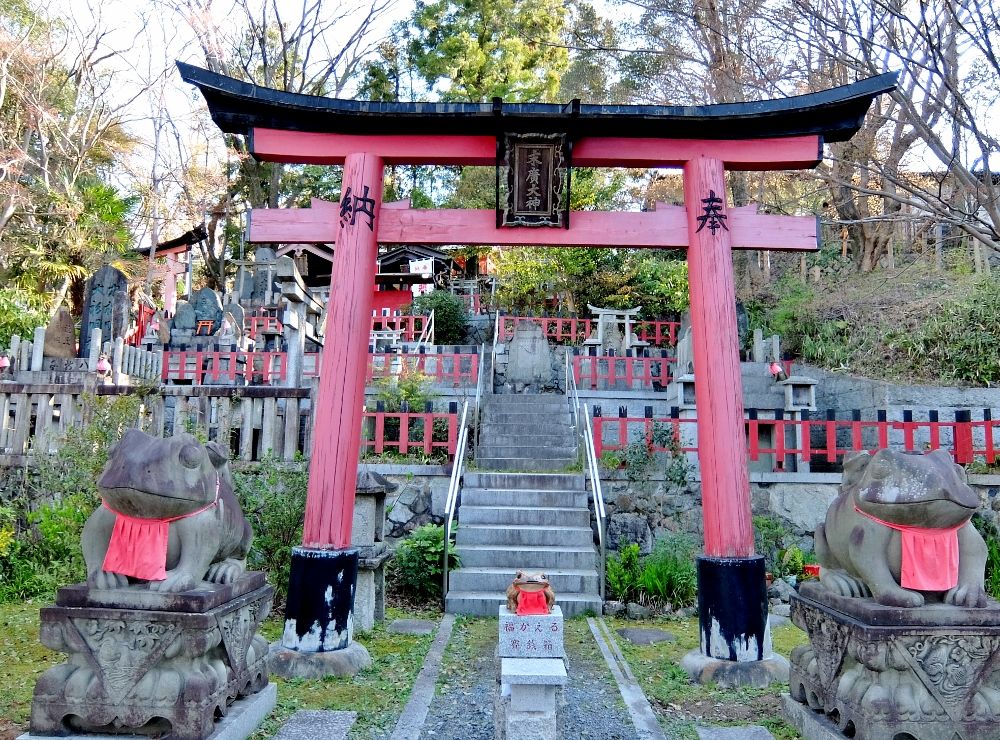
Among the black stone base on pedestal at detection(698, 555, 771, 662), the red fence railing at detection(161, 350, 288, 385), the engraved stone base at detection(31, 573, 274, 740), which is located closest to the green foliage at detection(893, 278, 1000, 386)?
the black stone base on pedestal at detection(698, 555, 771, 662)

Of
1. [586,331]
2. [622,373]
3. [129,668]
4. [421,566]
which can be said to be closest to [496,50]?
[586,331]

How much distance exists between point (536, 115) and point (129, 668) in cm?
504

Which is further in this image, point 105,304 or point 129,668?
point 105,304

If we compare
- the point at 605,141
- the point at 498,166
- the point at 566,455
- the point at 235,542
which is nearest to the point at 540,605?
the point at 235,542

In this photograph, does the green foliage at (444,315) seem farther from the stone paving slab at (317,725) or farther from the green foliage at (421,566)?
the stone paving slab at (317,725)

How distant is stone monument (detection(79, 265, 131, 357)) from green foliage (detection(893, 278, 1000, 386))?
17180 millimetres

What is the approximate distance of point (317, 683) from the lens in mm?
5090

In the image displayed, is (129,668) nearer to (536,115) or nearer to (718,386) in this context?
(718,386)

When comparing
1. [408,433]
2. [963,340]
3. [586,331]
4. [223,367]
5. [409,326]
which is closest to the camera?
[408,433]

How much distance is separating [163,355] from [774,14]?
13.0m

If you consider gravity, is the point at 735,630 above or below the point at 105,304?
below

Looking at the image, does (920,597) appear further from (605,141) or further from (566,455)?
(566,455)

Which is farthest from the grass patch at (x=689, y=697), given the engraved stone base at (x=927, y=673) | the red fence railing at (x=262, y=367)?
the red fence railing at (x=262, y=367)

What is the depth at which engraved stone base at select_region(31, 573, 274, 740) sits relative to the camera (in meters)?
3.45
